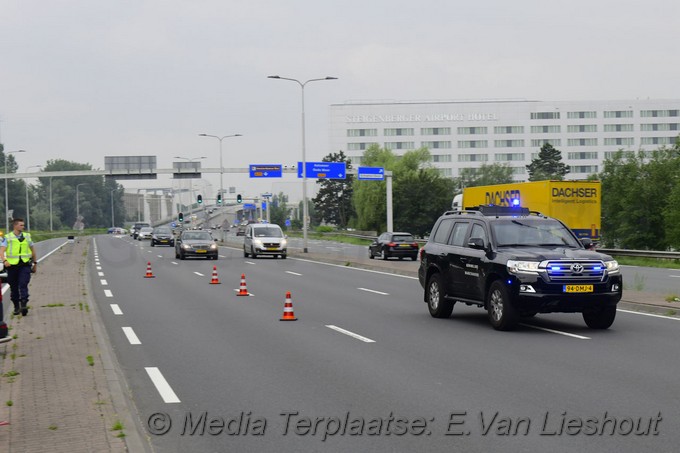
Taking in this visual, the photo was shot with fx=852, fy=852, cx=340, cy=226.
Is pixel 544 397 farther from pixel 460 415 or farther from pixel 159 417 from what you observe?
pixel 159 417

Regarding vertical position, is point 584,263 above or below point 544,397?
above

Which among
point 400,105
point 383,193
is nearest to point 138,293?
point 383,193

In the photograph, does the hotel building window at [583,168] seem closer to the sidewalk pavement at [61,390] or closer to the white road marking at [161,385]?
the sidewalk pavement at [61,390]

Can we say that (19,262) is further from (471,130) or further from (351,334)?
(471,130)

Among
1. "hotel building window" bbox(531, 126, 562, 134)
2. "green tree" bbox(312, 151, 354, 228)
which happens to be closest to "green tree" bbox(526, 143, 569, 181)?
"hotel building window" bbox(531, 126, 562, 134)

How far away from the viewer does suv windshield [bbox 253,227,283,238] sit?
4338 centimetres

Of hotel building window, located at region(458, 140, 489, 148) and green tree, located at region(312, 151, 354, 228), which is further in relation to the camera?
hotel building window, located at region(458, 140, 489, 148)

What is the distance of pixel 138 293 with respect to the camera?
21.1 m

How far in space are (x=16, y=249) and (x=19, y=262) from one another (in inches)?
11.3

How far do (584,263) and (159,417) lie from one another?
24.3 ft

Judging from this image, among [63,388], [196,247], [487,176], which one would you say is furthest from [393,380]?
[487,176]

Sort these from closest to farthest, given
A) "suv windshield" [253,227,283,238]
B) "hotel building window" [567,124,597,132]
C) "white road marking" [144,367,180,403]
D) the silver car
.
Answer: "white road marking" [144,367,180,403]
the silver car
"suv windshield" [253,227,283,238]
"hotel building window" [567,124,597,132]

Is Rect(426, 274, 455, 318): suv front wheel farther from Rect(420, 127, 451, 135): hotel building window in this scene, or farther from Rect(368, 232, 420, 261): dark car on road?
Rect(420, 127, 451, 135): hotel building window

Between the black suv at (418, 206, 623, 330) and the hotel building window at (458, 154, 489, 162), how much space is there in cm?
12142
